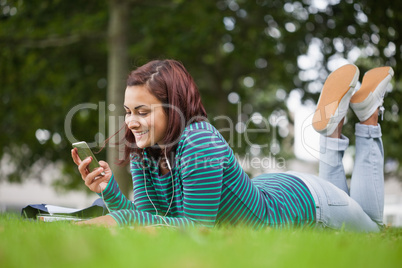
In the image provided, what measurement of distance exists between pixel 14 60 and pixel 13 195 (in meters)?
23.7

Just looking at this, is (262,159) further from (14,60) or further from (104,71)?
(14,60)

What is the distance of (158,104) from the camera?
2736 millimetres

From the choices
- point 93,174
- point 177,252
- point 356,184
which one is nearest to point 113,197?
point 93,174

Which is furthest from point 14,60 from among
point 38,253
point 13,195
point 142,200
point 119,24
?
point 13,195

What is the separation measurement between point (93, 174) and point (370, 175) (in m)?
2.06

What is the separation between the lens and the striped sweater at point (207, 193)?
95.7 inches

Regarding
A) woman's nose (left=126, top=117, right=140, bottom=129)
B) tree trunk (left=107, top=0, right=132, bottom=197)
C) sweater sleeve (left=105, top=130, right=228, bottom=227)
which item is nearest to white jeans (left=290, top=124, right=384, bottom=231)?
sweater sleeve (left=105, top=130, right=228, bottom=227)

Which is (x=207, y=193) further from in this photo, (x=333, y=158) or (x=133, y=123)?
(x=333, y=158)

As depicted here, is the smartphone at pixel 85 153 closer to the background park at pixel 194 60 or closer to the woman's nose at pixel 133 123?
the woman's nose at pixel 133 123

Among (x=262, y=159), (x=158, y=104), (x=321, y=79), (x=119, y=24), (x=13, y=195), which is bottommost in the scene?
(x=13, y=195)

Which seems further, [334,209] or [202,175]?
[334,209]

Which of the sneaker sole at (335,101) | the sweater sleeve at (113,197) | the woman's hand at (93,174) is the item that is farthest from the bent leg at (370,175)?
the woman's hand at (93,174)

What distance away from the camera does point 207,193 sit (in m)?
2.44

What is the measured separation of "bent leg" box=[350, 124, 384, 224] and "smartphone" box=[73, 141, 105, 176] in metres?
1.93
